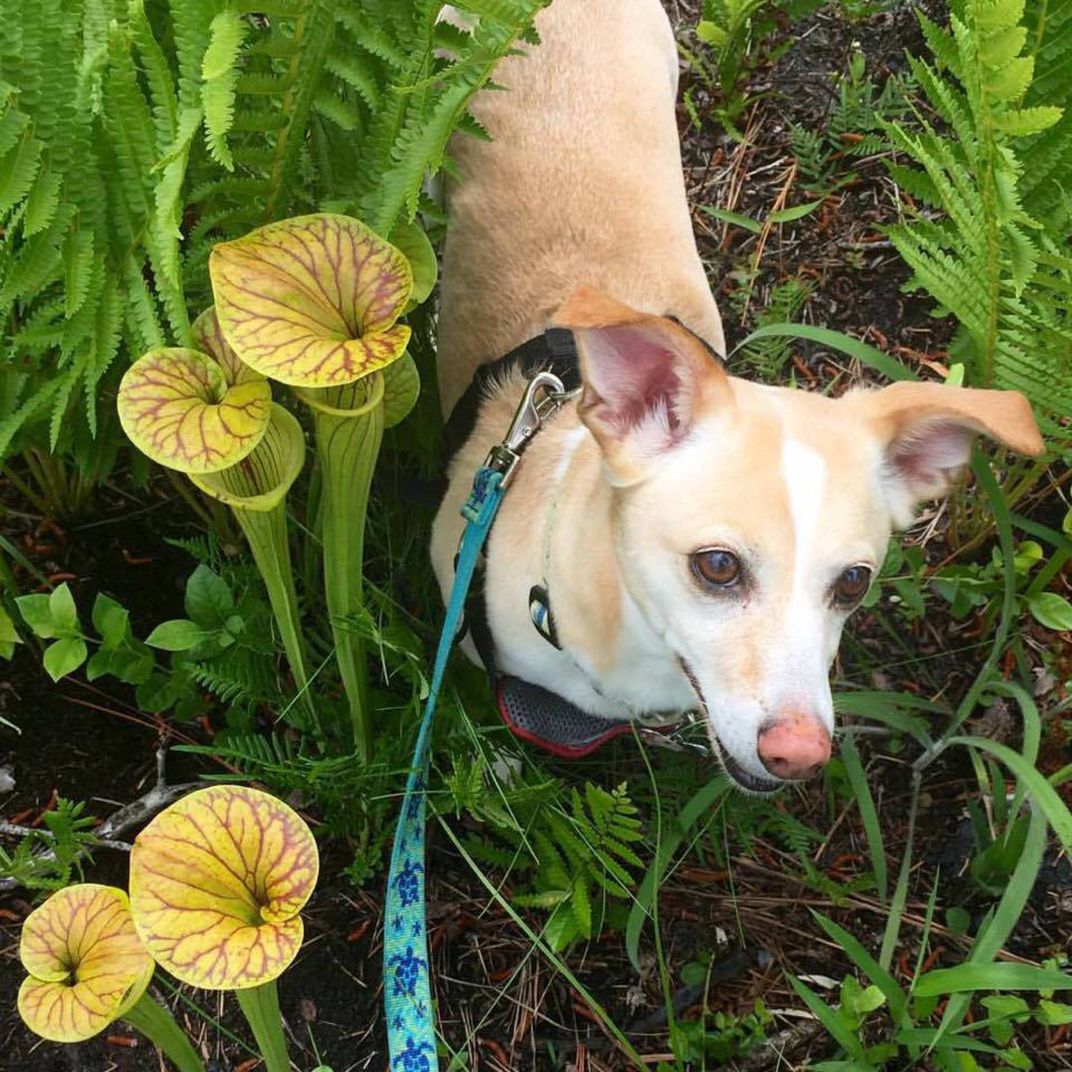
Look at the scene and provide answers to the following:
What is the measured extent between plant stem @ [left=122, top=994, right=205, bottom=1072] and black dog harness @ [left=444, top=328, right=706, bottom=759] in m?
1.01

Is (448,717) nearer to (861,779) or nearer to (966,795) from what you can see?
(861,779)

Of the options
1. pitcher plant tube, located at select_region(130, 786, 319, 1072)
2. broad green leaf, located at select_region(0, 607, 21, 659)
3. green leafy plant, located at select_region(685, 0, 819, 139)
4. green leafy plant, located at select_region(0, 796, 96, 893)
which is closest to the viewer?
pitcher plant tube, located at select_region(130, 786, 319, 1072)

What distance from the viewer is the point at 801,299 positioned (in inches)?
146

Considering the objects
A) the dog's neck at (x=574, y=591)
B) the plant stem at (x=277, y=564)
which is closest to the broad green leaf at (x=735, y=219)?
the dog's neck at (x=574, y=591)

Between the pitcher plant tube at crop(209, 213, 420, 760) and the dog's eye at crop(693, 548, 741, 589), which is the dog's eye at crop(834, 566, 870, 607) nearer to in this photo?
the dog's eye at crop(693, 548, 741, 589)

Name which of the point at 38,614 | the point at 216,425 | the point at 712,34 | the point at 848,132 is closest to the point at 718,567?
the point at 216,425

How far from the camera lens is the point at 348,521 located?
2.05 meters

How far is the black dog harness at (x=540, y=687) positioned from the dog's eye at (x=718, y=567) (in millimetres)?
481

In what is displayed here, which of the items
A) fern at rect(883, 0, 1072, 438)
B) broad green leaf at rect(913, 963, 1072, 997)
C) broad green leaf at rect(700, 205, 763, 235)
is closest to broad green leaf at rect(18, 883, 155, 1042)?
broad green leaf at rect(913, 963, 1072, 997)

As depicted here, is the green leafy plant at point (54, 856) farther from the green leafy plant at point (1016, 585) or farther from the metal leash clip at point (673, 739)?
the green leafy plant at point (1016, 585)

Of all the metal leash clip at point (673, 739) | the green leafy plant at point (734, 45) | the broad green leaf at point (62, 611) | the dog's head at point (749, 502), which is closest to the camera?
the dog's head at point (749, 502)

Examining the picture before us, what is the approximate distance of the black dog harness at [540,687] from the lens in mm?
2504

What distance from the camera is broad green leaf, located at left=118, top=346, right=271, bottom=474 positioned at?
1.50m

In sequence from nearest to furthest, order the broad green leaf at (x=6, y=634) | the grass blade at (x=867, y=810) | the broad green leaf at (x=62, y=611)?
1. the broad green leaf at (x=62, y=611)
2. the broad green leaf at (x=6, y=634)
3. the grass blade at (x=867, y=810)
